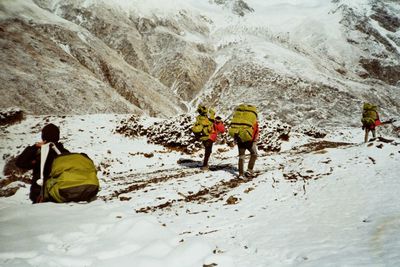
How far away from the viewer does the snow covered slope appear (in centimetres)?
406

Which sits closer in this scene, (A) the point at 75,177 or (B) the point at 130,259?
Answer: (B) the point at 130,259

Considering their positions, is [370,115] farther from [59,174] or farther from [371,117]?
[59,174]

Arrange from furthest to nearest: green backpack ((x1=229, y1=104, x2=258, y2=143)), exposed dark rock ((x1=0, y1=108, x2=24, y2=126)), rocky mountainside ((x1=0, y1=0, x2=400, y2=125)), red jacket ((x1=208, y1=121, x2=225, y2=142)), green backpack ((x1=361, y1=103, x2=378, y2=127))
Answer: rocky mountainside ((x1=0, y1=0, x2=400, y2=125))
exposed dark rock ((x1=0, y1=108, x2=24, y2=126))
green backpack ((x1=361, y1=103, x2=378, y2=127))
red jacket ((x1=208, y1=121, x2=225, y2=142))
green backpack ((x1=229, y1=104, x2=258, y2=143))

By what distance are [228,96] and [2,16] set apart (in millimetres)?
35691

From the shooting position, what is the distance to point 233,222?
5.96m

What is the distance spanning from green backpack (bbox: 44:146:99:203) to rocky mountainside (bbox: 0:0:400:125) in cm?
3088

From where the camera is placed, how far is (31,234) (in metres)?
4.62

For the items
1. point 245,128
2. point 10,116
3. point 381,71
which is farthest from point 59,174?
point 381,71

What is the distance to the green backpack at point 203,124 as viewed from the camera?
499 inches

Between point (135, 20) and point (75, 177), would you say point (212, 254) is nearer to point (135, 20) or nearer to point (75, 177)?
point (75, 177)

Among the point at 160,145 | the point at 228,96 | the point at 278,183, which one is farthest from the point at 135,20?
the point at 278,183

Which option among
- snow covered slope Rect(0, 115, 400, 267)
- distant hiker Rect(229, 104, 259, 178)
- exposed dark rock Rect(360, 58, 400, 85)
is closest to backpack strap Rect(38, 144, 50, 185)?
snow covered slope Rect(0, 115, 400, 267)

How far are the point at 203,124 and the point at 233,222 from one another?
7051 mm

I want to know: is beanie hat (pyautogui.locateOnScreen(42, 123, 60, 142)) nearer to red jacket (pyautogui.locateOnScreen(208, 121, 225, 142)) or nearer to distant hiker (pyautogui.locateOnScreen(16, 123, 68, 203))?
distant hiker (pyautogui.locateOnScreen(16, 123, 68, 203))
